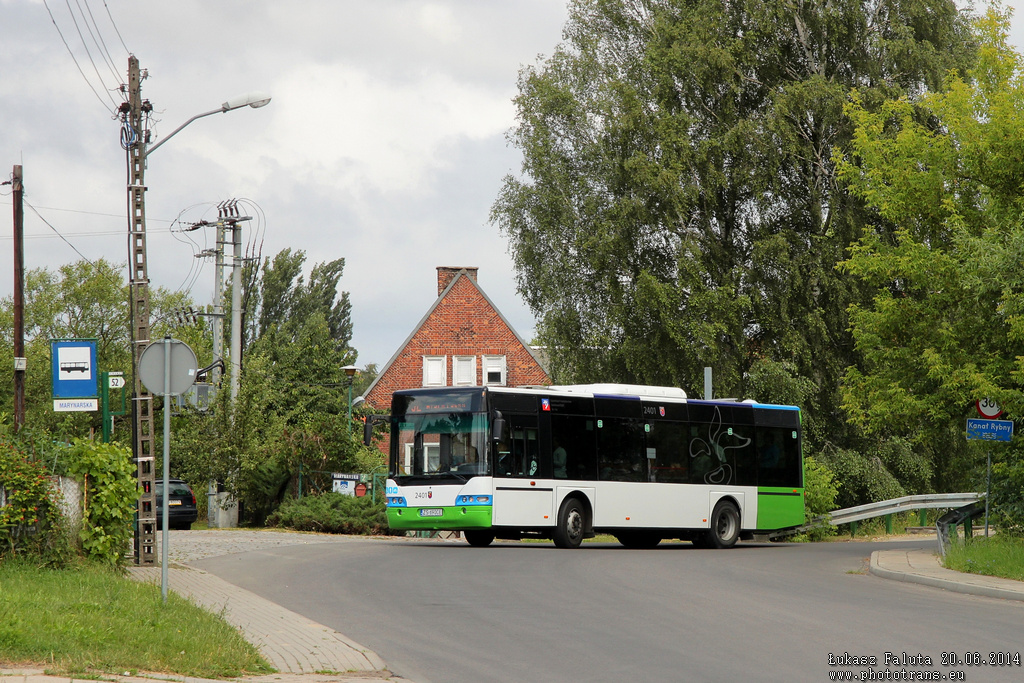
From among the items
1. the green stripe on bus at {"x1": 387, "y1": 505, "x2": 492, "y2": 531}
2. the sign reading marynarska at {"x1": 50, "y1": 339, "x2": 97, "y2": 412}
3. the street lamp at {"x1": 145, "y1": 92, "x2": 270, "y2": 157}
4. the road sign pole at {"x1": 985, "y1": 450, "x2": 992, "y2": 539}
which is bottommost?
the green stripe on bus at {"x1": 387, "y1": 505, "x2": 492, "y2": 531}

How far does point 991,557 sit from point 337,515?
18.9 metres

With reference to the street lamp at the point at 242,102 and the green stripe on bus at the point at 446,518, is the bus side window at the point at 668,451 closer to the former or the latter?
the green stripe on bus at the point at 446,518

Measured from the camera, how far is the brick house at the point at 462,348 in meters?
55.0

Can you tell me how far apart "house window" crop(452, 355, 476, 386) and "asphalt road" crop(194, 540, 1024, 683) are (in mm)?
33721

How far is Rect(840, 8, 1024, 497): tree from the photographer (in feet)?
65.0

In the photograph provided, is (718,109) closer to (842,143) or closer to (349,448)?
(842,143)

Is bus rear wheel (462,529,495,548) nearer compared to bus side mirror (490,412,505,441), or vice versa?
bus side mirror (490,412,505,441)

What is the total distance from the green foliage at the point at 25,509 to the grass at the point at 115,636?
2.54 m

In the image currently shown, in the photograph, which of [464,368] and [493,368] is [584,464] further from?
[493,368]

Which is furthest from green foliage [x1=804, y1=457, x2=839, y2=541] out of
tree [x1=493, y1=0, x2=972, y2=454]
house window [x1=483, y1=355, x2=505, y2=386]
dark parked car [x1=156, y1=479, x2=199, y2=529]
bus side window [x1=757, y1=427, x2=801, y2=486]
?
house window [x1=483, y1=355, x2=505, y2=386]

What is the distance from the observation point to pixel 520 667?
31.1 feet

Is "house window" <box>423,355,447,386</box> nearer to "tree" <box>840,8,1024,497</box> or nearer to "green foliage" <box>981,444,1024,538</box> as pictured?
"tree" <box>840,8,1024,497</box>

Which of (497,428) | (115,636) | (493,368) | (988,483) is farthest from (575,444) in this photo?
(493,368)

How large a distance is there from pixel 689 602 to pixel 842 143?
24.0 meters
